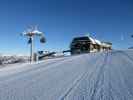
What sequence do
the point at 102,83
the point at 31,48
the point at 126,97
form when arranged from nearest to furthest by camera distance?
the point at 126,97 < the point at 102,83 < the point at 31,48

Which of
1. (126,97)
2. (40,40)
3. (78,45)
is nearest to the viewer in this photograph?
(126,97)

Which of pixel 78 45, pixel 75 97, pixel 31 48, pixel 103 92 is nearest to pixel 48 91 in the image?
pixel 75 97

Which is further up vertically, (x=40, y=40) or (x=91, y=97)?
(x=40, y=40)

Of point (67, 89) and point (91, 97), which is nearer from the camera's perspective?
point (91, 97)

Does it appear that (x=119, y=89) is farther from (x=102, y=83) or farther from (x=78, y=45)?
(x=78, y=45)

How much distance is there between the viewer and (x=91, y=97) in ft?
21.4

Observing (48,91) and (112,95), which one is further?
(48,91)

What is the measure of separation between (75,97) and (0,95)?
101 inches

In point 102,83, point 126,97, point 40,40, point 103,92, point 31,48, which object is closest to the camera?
point 126,97

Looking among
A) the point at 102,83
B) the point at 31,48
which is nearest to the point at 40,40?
the point at 31,48

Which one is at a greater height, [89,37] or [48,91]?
[89,37]

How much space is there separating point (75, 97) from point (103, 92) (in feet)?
3.26

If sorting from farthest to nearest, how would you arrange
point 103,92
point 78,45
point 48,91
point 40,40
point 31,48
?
point 78,45 → point 40,40 → point 31,48 → point 48,91 → point 103,92

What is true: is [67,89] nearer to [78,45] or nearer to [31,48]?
[31,48]
